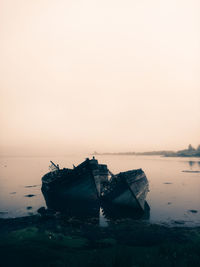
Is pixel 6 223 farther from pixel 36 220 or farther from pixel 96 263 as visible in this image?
pixel 96 263

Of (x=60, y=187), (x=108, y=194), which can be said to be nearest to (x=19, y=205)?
(x=60, y=187)

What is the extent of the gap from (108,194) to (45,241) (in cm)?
1049

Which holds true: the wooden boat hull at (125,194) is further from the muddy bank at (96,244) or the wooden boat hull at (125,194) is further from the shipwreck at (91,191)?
the muddy bank at (96,244)

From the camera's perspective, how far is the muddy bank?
10843mm

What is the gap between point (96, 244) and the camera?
42.7 ft

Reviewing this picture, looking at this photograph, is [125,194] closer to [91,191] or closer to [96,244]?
[91,191]

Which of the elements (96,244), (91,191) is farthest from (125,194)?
(96,244)

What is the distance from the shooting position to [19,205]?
2711 centimetres

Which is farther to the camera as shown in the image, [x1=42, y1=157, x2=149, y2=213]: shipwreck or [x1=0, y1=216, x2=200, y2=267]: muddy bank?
[x1=42, y1=157, x2=149, y2=213]: shipwreck

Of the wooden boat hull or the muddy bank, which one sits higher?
the wooden boat hull

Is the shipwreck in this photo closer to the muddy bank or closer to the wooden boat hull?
the wooden boat hull

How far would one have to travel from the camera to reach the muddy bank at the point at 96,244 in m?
10.8

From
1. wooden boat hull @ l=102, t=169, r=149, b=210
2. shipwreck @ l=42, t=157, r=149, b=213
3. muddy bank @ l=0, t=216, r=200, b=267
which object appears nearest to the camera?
muddy bank @ l=0, t=216, r=200, b=267

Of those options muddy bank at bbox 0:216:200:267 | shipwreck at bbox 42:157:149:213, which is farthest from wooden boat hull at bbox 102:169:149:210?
muddy bank at bbox 0:216:200:267
